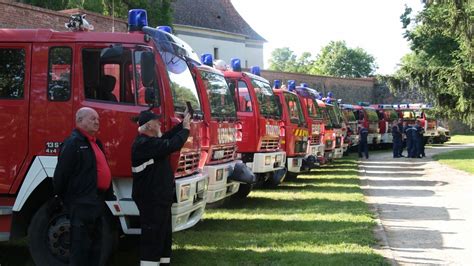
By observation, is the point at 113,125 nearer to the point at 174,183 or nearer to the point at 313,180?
the point at 174,183

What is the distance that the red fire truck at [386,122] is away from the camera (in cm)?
3481

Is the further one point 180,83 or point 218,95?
point 218,95

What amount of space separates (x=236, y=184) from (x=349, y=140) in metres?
18.4

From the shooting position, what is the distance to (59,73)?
6527 millimetres

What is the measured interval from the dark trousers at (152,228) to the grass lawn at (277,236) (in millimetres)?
1239

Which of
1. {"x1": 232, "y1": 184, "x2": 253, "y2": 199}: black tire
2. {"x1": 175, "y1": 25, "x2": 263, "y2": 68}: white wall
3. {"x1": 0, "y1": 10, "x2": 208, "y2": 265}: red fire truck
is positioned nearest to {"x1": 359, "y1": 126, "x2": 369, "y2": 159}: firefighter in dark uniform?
{"x1": 232, "y1": 184, "x2": 253, "y2": 199}: black tire

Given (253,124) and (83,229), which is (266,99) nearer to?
(253,124)

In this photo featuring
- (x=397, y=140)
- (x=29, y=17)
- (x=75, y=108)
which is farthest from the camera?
(x=397, y=140)

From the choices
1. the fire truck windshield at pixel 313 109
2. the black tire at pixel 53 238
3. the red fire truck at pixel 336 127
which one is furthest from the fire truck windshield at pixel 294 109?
the black tire at pixel 53 238

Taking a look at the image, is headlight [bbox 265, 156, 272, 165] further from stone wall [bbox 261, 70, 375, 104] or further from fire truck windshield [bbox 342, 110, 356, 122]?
stone wall [bbox 261, 70, 375, 104]

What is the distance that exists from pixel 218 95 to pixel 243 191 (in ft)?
10.2

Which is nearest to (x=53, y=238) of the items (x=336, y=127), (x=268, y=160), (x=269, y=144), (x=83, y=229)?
(x=83, y=229)

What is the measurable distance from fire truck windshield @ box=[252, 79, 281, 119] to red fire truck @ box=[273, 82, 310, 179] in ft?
2.06

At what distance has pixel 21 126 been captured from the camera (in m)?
6.50
